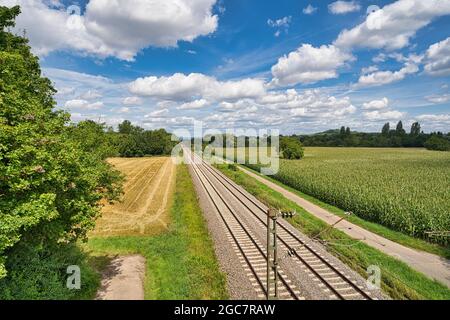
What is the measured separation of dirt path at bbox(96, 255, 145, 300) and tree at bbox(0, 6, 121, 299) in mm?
2364

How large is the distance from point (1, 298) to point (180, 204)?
23644 mm

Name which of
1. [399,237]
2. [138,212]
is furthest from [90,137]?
[399,237]

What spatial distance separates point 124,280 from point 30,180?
8790mm

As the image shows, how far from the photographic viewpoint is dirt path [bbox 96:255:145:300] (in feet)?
51.3

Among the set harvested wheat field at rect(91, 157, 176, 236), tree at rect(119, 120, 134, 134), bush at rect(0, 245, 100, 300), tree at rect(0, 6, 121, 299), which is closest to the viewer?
tree at rect(0, 6, 121, 299)

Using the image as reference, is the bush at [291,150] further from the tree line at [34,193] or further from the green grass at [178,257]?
the tree line at [34,193]

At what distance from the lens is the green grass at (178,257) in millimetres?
15531

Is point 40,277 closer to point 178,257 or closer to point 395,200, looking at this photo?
point 178,257

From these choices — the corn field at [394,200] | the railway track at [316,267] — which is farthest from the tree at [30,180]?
the corn field at [394,200]

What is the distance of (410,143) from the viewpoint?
173 meters

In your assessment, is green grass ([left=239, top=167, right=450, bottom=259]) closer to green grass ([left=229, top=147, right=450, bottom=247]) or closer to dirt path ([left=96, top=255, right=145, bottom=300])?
green grass ([left=229, top=147, right=450, bottom=247])

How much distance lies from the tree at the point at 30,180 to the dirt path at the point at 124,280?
236cm

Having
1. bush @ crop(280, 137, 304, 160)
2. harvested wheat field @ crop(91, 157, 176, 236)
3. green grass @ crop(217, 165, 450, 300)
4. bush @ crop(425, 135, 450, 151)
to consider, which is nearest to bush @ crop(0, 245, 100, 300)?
harvested wheat field @ crop(91, 157, 176, 236)
